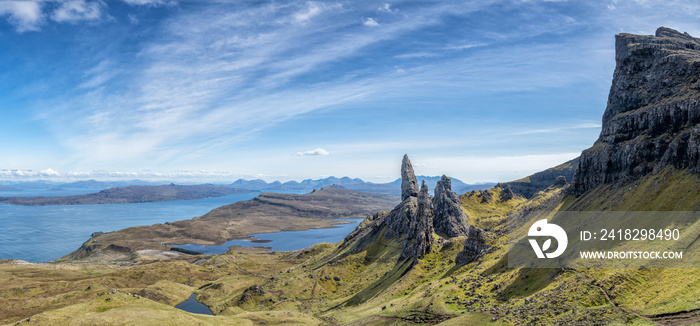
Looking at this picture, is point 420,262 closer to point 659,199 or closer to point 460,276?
point 460,276

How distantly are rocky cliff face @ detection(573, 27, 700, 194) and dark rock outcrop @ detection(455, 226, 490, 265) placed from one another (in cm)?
5083

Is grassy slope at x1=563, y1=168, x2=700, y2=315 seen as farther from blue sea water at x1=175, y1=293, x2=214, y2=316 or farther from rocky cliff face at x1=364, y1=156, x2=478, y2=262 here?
blue sea water at x1=175, y1=293, x2=214, y2=316

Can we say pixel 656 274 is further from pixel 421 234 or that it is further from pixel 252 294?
pixel 252 294

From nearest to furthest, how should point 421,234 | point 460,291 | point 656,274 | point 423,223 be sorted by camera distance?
point 656,274 < point 460,291 < point 421,234 < point 423,223

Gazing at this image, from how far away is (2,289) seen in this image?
147 m

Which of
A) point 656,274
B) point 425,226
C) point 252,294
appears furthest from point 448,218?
point 656,274

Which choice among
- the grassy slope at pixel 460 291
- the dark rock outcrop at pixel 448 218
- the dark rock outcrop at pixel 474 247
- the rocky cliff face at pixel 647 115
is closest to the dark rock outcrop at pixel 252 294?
the grassy slope at pixel 460 291

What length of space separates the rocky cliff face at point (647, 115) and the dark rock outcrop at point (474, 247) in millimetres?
50826

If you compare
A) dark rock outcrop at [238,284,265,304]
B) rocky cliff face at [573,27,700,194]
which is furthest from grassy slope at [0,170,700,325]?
rocky cliff face at [573,27,700,194]

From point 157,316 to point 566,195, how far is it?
156023 mm

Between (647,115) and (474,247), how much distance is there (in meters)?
76.9

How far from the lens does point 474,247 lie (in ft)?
388

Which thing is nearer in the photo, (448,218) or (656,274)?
(656,274)

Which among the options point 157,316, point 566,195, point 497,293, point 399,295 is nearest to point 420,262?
point 399,295
